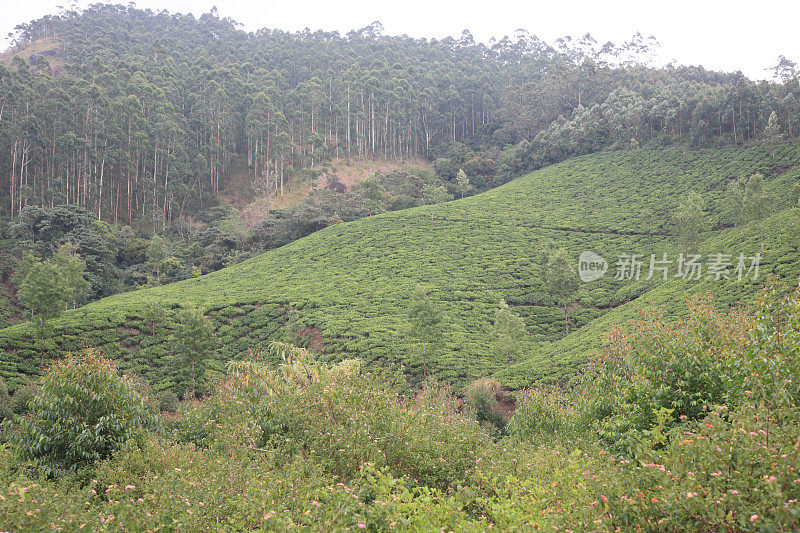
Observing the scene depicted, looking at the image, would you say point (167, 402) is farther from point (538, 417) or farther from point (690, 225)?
point (690, 225)

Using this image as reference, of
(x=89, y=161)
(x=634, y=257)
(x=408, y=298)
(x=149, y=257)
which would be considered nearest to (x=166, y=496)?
(x=408, y=298)

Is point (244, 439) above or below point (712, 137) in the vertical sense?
below

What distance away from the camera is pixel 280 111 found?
239 ft

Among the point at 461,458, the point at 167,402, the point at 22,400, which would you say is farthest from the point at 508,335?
the point at 22,400

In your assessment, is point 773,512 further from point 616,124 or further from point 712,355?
point 616,124

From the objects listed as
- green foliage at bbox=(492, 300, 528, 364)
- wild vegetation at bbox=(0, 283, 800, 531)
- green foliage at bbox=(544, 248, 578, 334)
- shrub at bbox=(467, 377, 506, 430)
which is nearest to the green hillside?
green foliage at bbox=(492, 300, 528, 364)

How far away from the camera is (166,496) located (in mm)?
6148

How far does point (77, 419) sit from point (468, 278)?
3054 centimetres

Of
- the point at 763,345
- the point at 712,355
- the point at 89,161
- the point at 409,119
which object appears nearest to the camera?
the point at 763,345

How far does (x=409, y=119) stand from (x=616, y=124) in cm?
3365

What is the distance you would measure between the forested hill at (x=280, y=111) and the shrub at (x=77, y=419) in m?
48.3

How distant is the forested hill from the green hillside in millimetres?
8923

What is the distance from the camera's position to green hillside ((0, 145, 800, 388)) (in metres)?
26.8

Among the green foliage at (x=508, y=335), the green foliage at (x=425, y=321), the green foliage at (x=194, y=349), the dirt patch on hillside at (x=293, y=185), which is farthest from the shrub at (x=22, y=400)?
the dirt patch on hillside at (x=293, y=185)
